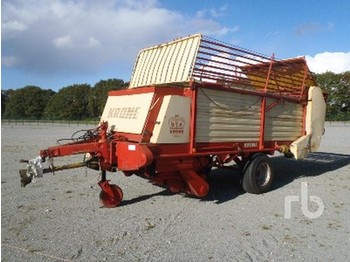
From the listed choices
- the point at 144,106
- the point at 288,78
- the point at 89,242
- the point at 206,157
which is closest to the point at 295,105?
the point at 288,78

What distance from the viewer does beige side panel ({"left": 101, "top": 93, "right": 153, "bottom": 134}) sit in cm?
650

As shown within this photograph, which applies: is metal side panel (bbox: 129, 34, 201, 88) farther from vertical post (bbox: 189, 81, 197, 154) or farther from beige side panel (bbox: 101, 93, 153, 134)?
beige side panel (bbox: 101, 93, 153, 134)

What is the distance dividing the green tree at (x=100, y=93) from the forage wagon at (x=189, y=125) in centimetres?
6704

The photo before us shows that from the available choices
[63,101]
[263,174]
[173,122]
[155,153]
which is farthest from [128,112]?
[63,101]

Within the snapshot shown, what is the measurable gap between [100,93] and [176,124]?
76.4m

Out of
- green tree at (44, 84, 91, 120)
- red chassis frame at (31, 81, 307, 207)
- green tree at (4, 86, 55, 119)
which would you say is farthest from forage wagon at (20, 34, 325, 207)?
green tree at (4, 86, 55, 119)

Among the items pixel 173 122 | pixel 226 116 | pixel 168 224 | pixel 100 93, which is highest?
pixel 100 93

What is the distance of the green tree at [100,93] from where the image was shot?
7738cm

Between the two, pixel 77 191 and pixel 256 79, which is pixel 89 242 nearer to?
pixel 77 191

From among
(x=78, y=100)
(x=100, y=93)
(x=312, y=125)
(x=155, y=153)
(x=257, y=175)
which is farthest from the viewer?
(x=78, y=100)

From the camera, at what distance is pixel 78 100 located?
83688 millimetres

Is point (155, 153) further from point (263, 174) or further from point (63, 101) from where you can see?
point (63, 101)

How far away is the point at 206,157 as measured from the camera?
730 centimetres

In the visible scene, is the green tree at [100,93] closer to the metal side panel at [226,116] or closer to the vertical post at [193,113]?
the metal side panel at [226,116]
